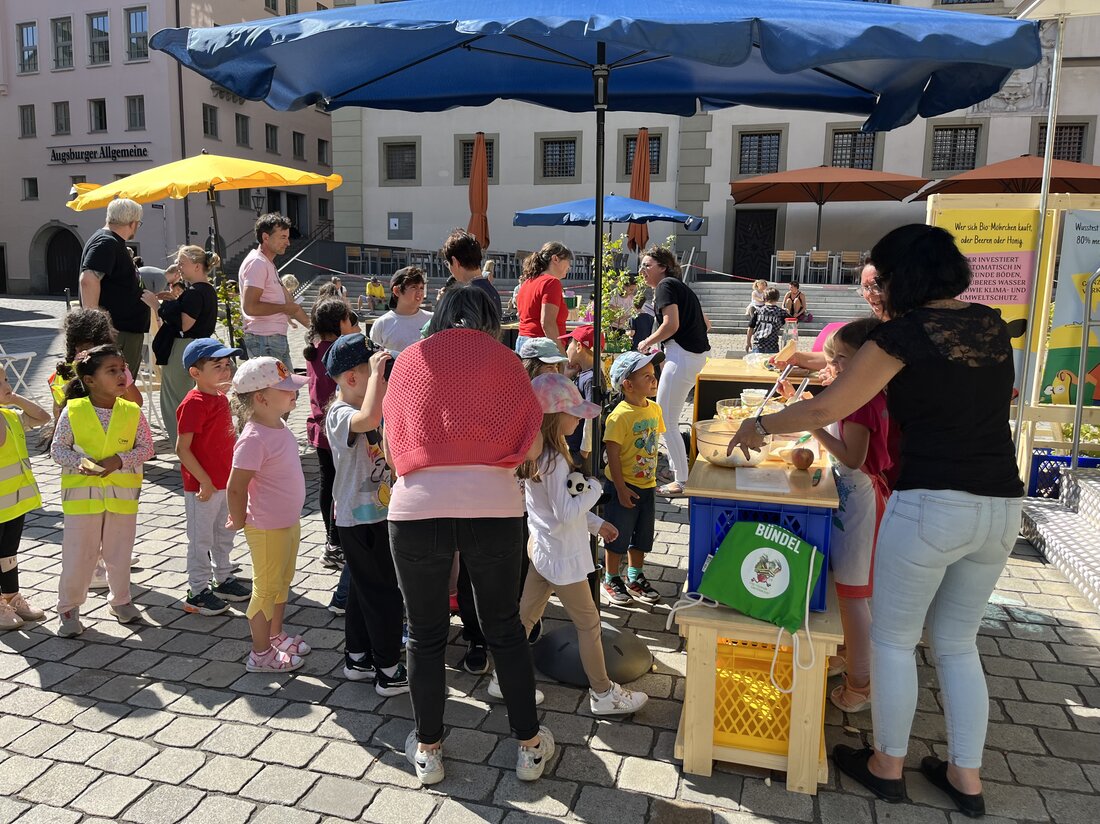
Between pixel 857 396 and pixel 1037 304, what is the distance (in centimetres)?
430

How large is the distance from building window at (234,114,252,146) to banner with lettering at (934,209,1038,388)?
1257 inches

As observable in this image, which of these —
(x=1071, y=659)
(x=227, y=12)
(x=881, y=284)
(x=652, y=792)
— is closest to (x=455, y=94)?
(x=881, y=284)

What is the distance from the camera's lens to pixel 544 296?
6.03m

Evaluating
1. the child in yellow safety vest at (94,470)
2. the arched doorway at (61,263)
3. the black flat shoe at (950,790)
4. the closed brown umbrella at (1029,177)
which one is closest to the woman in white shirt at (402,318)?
the child in yellow safety vest at (94,470)

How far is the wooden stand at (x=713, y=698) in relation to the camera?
2869mm

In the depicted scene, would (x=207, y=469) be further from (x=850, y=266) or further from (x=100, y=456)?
(x=850, y=266)

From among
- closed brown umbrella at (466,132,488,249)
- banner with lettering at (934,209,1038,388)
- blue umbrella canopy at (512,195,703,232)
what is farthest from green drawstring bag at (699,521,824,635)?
closed brown umbrella at (466,132,488,249)

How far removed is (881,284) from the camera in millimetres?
2789

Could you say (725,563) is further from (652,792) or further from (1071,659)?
(1071,659)

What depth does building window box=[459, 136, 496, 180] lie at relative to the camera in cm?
2575

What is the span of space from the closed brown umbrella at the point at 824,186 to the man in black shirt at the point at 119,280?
49.3 feet

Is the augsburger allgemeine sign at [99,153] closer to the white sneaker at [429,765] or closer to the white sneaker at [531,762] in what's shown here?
the white sneaker at [429,765]

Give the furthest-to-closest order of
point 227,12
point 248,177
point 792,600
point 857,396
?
point 227,12 < point 248,177 < point 792,600 < point 857,396

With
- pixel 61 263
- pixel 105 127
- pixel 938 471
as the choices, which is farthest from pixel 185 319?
pixel 61 263
